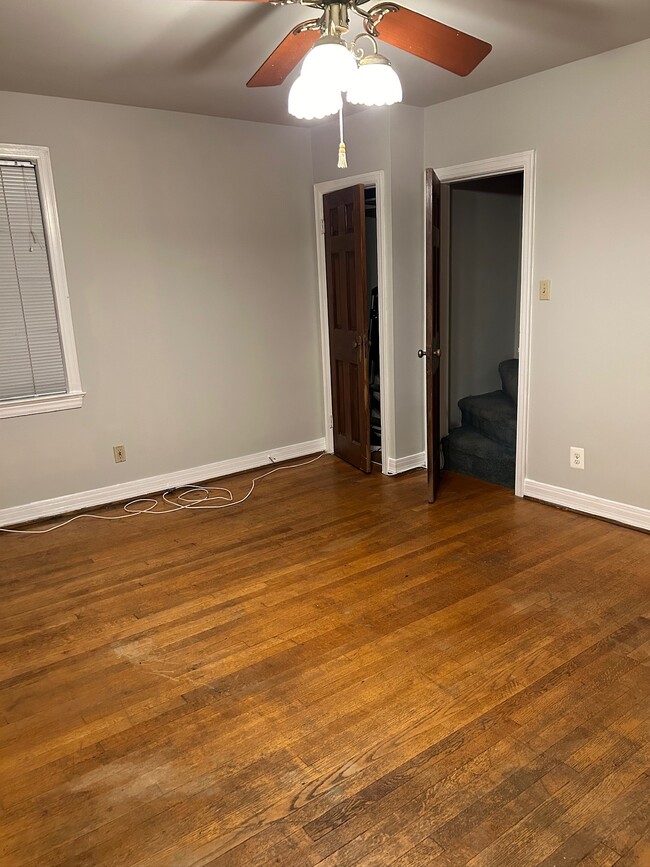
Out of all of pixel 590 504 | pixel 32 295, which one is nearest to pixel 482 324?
pixel 590 504

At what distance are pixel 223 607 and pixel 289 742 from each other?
94cm

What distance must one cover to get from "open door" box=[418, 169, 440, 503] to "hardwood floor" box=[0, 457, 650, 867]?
458 mm

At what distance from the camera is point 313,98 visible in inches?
78.6

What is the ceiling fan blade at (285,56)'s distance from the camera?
81.4 inches

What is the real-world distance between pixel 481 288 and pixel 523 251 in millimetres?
1291

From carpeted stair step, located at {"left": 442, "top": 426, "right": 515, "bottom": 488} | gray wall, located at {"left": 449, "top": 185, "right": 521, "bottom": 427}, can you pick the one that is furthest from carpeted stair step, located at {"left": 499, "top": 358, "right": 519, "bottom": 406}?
carpeted stair step, located at {"left": 442, "top": 426, "right": 515, "bottom": 488}

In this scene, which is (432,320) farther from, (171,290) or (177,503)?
(177,503)

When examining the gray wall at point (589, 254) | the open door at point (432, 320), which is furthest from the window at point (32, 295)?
the gray wall at point (589, 254)

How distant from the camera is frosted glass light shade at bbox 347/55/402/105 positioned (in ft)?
6.66

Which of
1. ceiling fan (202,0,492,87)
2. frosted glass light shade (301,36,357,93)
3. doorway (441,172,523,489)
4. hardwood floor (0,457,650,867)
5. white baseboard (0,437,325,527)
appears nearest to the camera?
hardwood floor (0,457,650,867)

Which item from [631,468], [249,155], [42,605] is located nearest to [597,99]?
[631,468]

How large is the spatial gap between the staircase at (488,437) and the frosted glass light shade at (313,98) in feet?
9.18

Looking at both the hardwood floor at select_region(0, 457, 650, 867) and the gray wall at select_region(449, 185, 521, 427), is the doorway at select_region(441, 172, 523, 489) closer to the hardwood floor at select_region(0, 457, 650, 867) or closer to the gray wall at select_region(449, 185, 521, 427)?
the gray wall at select_region(449, 185, 521, 427)

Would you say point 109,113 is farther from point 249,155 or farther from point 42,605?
point 42,605
